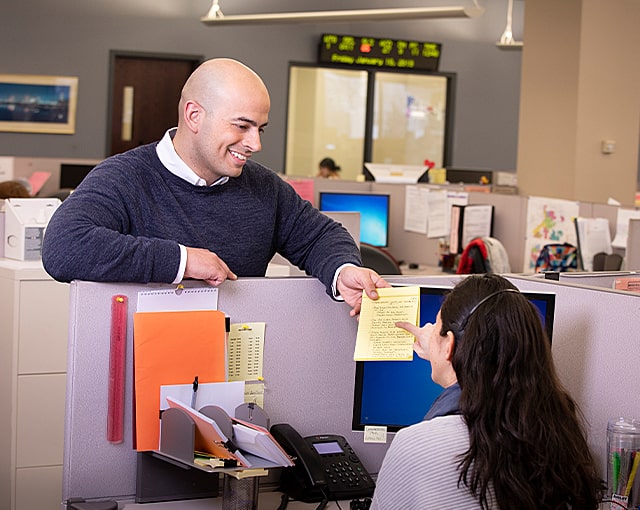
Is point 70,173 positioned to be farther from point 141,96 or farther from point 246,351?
point 246,351

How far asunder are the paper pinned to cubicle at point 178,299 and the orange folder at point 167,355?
0.04 feet

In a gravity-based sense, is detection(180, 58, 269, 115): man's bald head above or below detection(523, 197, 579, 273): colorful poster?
above

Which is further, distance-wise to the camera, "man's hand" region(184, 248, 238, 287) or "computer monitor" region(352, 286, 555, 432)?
"computer monitor" region(352, 286, 555, 432)

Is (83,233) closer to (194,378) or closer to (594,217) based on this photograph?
(194,378)

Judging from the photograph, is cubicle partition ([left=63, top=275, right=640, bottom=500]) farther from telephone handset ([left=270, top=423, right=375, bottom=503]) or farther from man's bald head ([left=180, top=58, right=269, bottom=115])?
man's bald head ([left=180, top=58, right=269, bottom=115])

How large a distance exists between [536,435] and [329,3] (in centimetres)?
949

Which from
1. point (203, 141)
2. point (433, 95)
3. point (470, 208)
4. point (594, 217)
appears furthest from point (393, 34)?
point (203, 141)

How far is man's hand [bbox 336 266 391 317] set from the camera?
6.37 ft

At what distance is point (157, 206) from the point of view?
79.7 inches

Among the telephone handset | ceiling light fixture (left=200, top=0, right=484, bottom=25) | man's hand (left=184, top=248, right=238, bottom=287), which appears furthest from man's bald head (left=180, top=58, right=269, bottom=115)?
ceiling light fixture (left=200, top=0, right=484, bottom=25)

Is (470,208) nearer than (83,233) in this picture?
No

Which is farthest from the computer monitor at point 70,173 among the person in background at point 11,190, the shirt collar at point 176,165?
the shirt collar at point 176,165

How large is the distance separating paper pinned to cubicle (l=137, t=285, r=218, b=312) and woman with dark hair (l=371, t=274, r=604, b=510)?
0.53 m

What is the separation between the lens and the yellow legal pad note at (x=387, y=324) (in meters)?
1.92
